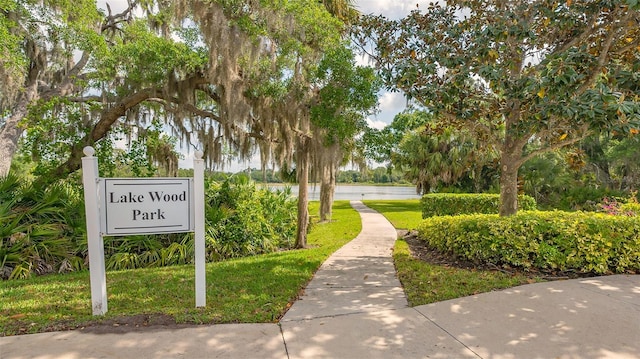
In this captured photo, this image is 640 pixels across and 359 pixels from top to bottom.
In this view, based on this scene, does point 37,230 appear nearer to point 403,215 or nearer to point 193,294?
point 193,294

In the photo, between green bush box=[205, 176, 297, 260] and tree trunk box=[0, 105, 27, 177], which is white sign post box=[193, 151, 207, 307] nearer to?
green bush box=[205, 176, 297, 260]

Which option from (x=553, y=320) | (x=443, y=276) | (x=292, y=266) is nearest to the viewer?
(x=553, y=320)

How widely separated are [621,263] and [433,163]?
15.4m

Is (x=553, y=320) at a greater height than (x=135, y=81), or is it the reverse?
(x=135, y=81)

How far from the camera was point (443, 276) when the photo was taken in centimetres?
→ 469

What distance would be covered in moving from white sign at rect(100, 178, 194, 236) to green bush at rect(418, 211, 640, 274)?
405 centimetres

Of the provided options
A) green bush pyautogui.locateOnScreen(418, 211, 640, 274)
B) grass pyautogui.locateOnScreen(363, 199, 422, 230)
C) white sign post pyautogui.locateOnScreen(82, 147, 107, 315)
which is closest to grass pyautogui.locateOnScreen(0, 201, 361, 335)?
white sign post pyautogui.locateOnScreen(82, 147, 107, 315)

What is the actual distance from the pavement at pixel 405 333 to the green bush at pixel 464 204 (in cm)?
597

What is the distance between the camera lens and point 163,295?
13.2 ft

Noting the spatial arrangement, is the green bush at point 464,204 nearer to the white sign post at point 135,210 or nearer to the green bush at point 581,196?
the green bush at point 581,196

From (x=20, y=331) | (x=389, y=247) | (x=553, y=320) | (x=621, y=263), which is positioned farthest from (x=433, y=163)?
(x=20, y=331)

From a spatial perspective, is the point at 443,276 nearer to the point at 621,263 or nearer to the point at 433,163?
the point at 621,263

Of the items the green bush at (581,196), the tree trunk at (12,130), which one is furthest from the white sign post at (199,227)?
the green bush at (581,196)

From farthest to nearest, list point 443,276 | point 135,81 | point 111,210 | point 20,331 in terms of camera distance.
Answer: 1. point 135,81
2. point 443,276
3. point 111,210
4. point 20,331
